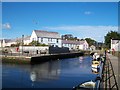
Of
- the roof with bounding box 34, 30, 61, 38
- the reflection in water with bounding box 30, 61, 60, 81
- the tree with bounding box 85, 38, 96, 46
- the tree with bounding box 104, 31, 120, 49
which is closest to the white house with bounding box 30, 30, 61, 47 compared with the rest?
the roof with bounding box 34, 30, 61, 38

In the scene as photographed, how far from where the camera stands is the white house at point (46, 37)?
92750mm

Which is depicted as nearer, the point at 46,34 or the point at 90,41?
the point at 46,34

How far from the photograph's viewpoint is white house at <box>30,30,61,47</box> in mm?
92750

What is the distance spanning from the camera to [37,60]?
5047 cm

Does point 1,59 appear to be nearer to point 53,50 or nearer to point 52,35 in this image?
point 53,50

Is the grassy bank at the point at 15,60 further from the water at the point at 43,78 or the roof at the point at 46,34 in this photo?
the roof at the point at 46,34

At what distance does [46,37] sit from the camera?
Answer: 94.1 meters

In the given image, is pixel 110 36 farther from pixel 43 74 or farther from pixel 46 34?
pixel 43 74

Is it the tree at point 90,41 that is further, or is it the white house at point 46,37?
the tree at point 90,41

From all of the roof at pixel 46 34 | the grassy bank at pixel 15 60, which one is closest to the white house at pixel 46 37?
the roof at pixel 46 34

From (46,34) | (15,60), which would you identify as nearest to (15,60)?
(15,60)

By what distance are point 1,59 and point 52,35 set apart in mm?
47143

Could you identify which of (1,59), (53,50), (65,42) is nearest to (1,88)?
(1,59)

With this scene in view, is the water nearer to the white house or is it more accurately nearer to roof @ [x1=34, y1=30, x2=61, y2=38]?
the white house
